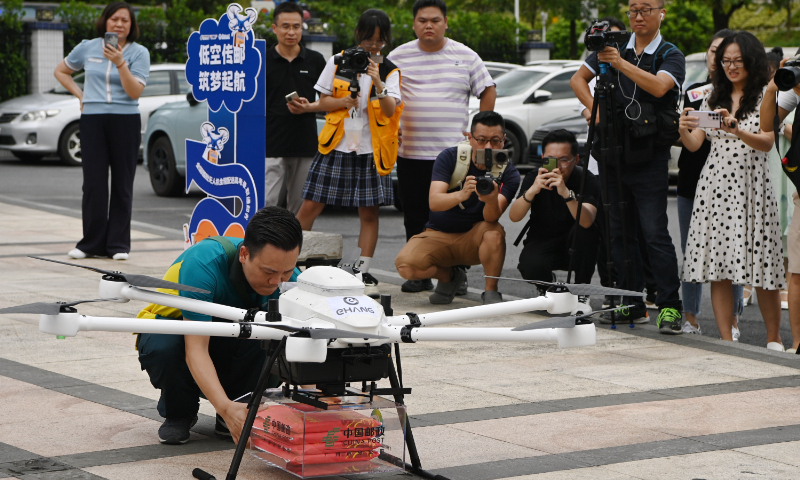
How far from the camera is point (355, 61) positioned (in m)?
7.64

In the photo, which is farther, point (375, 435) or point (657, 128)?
point (657, 128)

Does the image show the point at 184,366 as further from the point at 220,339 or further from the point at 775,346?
the point at 775,346

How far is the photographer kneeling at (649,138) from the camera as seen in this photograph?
22.4 ft

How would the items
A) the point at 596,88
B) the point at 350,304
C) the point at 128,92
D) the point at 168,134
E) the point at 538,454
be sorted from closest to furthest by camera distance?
Result: the point at 350,304 < the point at 538,454 < the point at 596,88 < the point at 128,92 < the point at 168,134

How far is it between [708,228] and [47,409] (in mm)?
3967

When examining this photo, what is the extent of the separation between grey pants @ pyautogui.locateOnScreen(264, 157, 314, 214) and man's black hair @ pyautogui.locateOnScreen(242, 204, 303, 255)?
181 inches

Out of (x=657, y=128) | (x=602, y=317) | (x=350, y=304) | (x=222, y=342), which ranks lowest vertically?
(x=602, y=317)

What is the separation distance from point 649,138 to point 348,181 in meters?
2.19

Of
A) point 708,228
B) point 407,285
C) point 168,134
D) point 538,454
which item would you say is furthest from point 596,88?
point 168,134

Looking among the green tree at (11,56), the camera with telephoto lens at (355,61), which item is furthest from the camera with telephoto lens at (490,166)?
the green tree at (11,56)

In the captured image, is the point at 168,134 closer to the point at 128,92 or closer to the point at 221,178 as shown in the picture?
the point at 128,92

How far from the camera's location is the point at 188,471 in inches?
158

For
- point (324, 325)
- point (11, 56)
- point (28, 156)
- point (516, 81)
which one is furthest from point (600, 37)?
point (11, 56)

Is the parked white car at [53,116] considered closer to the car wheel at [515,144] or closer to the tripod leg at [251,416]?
the car wheel at [515,144]
